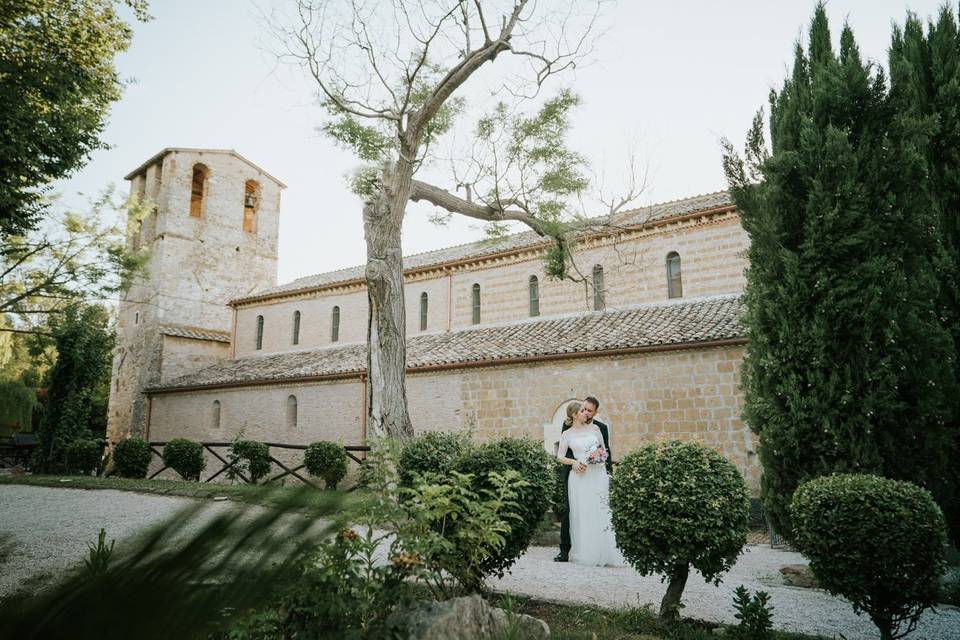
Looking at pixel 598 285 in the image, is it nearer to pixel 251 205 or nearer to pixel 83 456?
pixel 83 456

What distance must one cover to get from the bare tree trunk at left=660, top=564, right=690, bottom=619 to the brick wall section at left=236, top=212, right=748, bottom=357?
938cm

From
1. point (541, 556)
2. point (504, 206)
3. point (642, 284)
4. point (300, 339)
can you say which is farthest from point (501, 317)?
point (541, 556)

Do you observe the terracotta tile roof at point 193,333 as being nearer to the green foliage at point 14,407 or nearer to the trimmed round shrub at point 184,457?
the green foliage at point 14,407

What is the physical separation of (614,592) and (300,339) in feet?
63.9

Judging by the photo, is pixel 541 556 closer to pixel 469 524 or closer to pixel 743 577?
pixel 743 577

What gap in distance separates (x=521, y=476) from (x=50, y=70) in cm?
482

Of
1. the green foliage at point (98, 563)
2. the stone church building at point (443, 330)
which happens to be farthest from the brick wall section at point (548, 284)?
the green foliage at point (98, 563)

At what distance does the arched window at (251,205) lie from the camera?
2864 centimetres

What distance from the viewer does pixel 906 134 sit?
647cm

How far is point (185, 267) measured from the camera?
1027 inches

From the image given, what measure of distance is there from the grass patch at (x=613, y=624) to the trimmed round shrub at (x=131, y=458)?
14.8 metres

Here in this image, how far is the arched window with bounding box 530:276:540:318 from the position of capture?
18.2 metres

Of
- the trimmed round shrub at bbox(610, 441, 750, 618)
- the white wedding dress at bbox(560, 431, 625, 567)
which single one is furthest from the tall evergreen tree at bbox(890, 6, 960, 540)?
the white wedding dress at bbox(560, 431, 625, 567)

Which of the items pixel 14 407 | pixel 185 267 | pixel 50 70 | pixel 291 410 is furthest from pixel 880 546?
pixel 14 407
